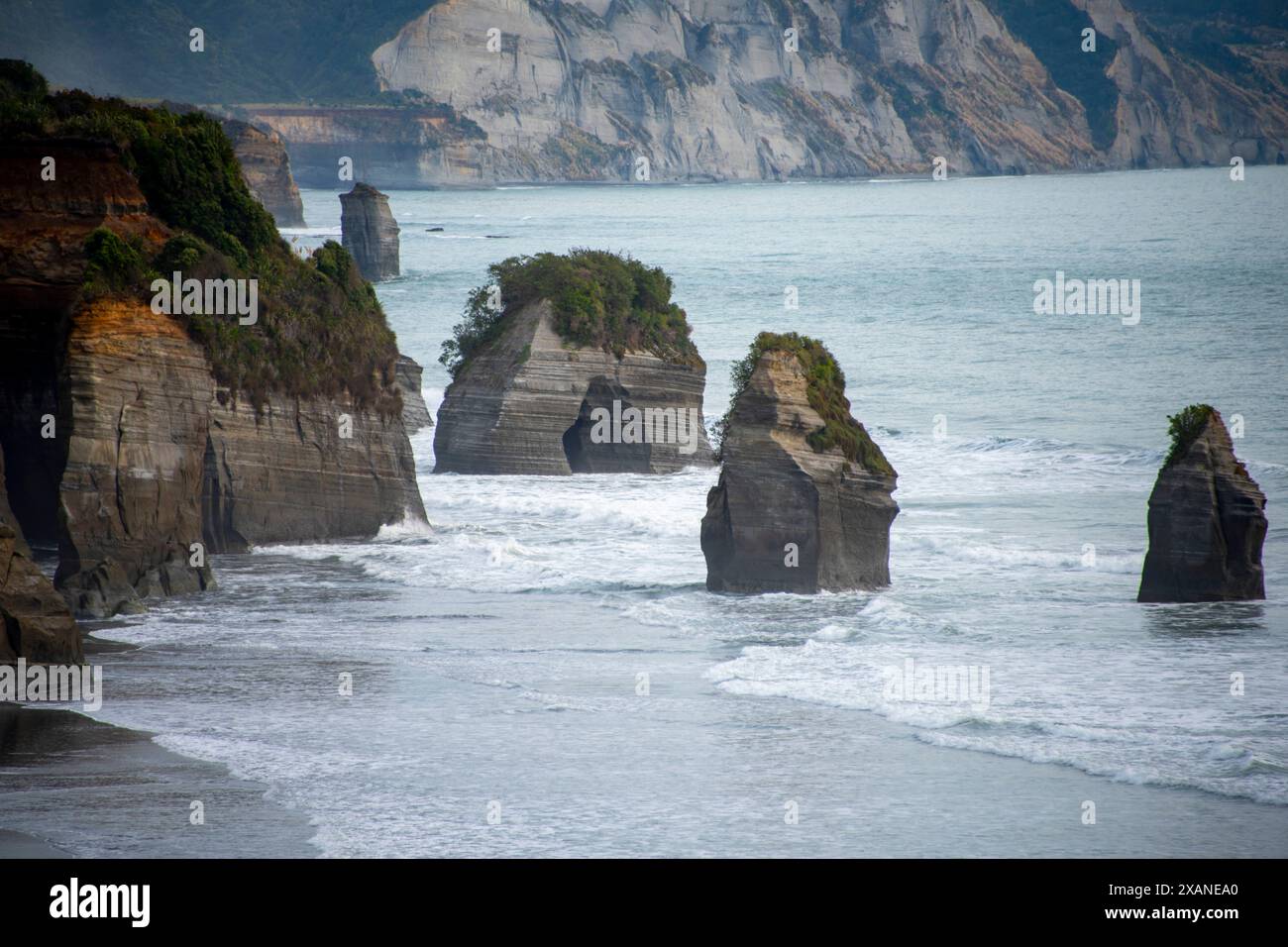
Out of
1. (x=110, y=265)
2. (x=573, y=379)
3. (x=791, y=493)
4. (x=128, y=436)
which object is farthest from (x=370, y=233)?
(x=791, y=493)

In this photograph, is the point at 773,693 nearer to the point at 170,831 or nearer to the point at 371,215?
the point at 170,831

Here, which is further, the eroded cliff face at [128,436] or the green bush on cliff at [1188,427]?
the eroded cliff face at [128,436]

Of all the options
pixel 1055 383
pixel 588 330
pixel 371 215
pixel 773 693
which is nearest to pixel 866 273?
pixel 371 215

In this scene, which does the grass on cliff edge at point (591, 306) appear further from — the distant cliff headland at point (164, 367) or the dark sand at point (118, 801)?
the dark sand at point (118, 801)

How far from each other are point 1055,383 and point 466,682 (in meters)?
47.7

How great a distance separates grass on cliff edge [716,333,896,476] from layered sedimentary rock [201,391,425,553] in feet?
27.5

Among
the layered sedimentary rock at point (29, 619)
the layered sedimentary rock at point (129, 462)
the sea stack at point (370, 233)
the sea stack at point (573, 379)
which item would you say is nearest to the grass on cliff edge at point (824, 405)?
the layered sedimentary rock at point (129, 462)

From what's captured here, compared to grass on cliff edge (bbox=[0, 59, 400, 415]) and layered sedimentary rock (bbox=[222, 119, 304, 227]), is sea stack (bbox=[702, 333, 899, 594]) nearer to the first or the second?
grass on cliff edge (bbox=[0, 59, 400, 415])

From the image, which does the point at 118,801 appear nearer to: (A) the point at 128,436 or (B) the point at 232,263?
(A) the point at 128,436

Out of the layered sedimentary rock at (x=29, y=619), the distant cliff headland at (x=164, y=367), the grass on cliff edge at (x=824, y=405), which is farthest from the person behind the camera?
the grass on cliff edge at (x=824, y=405)

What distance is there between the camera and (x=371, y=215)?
104m

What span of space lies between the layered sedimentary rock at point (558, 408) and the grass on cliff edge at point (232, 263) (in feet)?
23.3

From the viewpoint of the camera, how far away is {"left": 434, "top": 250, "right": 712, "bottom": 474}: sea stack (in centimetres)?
4572

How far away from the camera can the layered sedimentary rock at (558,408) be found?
45.6m
